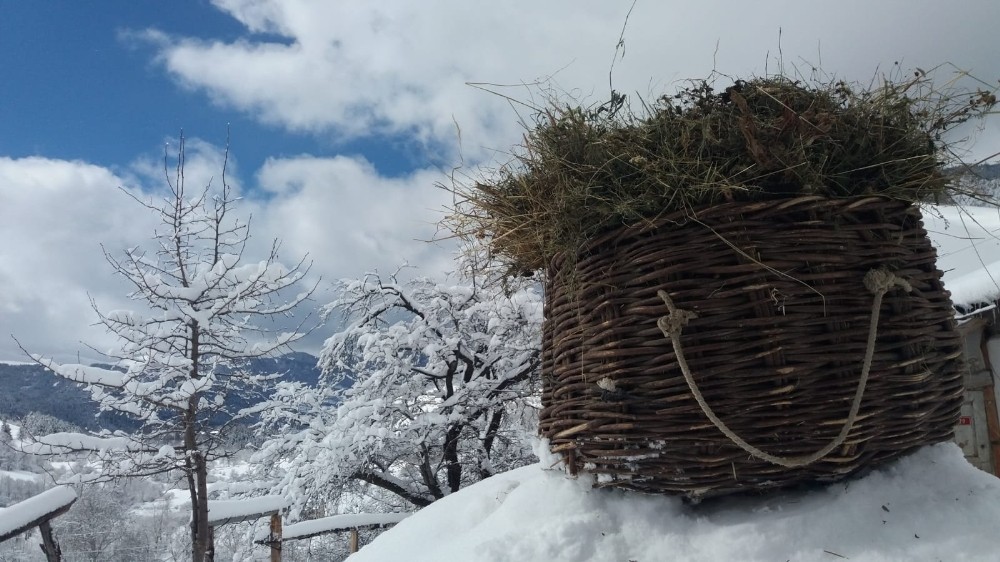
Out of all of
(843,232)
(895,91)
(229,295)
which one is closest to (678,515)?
(843,232)

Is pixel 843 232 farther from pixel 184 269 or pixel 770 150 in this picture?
pixel 184 269

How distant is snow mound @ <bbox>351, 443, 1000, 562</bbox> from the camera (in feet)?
2.94

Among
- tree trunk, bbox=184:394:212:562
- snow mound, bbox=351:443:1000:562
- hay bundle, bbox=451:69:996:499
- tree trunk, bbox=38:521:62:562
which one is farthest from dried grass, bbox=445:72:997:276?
tree trunk, bbox=184:394:212:562

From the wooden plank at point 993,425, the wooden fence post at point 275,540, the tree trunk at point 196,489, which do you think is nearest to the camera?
the wooden fence post at point 275,540

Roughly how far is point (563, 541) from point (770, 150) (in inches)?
29.0

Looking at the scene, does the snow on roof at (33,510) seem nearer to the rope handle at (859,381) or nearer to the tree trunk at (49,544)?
the tree trunk at (49,544)

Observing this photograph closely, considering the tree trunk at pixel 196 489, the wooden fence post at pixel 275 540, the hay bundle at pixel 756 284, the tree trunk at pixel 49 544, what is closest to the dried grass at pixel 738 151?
the hay bundle at pixel 756 284

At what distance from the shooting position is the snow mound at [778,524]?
896 millimetres

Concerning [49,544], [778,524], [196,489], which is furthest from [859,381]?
[196,489]

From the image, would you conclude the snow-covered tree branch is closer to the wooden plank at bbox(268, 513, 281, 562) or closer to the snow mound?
the wooden plank at bbox(268, 513, 281, 562)

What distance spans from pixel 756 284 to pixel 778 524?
0.39 m

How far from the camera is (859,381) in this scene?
0.95 m

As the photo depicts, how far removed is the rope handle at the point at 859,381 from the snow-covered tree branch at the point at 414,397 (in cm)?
629

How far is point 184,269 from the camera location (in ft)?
27.1
